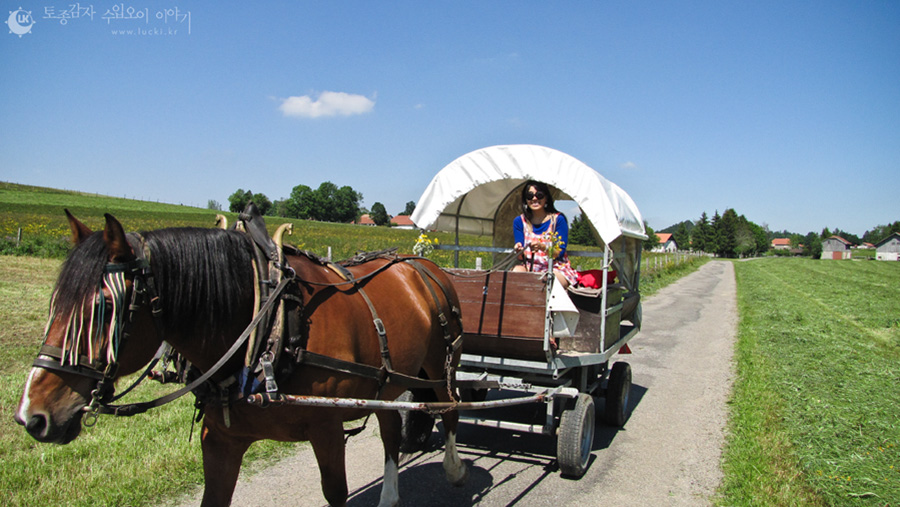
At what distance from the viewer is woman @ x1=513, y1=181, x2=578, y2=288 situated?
16.1 ft

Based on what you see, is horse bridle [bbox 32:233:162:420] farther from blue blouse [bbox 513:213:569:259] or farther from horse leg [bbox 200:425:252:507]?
blue blouse [bbox 513:213:569:259]

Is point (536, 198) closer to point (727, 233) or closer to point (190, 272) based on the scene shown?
point (190, 272)

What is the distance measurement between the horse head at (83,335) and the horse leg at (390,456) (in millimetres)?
1859

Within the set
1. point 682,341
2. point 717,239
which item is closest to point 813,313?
point 682,341

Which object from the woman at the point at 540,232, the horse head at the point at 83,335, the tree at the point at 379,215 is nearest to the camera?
the horse head at the point at 83,335

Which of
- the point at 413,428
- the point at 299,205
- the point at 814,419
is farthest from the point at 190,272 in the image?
the point at 299,205

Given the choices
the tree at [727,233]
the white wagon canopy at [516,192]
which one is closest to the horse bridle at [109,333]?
the white wagon canopy at [516,192]

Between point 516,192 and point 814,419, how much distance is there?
12.7ft

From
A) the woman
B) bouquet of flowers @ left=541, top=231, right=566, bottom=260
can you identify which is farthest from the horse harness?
the woman

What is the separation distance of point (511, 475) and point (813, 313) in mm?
14563

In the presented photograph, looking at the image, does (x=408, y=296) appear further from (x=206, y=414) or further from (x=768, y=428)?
(x=768, y=428)

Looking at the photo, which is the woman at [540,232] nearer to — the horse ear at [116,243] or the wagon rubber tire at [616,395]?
the wagon rubber tire at [616,395]

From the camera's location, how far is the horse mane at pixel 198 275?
2.21 m

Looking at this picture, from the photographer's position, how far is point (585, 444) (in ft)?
15.2
